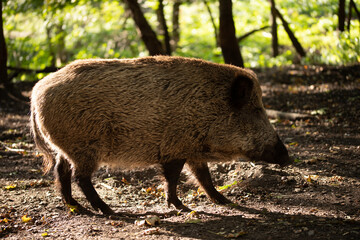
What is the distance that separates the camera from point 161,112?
4.38 meters

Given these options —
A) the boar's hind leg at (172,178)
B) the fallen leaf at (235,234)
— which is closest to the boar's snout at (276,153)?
the boar's hind leg at (172,178)

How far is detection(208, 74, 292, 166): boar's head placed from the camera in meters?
4.50

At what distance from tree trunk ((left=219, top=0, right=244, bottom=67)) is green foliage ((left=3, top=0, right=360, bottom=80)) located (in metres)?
3.63

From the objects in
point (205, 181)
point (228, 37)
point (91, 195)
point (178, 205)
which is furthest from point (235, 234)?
point (228, 37)

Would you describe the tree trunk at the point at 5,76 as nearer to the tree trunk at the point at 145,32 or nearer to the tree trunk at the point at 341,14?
the tree trunk at the point at 145,32

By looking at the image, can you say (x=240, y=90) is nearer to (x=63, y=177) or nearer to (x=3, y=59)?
(x=63, y=177)

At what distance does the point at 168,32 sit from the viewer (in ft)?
45.0

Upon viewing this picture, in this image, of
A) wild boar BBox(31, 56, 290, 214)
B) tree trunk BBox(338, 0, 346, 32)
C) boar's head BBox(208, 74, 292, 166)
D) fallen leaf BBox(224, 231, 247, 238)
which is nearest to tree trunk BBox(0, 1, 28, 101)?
wild boar BBox(31, 56, 290, 214)

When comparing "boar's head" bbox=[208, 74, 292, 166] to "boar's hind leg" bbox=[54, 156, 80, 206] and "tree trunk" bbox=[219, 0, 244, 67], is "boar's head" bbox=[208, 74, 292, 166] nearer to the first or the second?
"boar's hind leg" bbox=[54, 156, 80, 206]

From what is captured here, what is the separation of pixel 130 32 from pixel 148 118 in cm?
965

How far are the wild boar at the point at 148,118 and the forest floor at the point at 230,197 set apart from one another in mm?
346

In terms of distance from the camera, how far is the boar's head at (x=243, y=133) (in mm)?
4500

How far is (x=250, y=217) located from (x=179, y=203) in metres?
0.91

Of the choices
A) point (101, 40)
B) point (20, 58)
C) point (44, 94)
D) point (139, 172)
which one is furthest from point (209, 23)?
point (44, 94)
